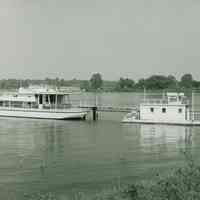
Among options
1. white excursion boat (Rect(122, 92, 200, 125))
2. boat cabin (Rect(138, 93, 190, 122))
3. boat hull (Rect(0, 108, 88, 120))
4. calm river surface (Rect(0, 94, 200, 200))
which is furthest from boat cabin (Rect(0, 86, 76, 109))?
boat cabin (Rect(138, 93, 190, 122))

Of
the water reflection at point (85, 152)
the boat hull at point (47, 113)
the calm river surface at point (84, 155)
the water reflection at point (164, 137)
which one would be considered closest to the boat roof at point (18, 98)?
the boat hull at point (47, 113)

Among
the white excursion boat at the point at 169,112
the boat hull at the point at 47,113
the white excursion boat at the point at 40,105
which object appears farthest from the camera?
the white excursion boat at the point at 40,105

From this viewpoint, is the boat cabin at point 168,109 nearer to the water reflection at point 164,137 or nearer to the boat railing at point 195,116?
the boat railing at point 195,116

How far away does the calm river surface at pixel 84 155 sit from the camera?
825 inches

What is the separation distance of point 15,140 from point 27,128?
1109cm

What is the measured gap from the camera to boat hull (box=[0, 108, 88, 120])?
60.3m

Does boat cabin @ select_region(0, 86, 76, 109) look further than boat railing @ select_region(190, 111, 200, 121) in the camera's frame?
Yes

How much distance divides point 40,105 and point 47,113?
237 centimetres

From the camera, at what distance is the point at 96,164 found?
2578 cm

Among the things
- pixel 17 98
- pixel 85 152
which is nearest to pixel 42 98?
pixel 17 98

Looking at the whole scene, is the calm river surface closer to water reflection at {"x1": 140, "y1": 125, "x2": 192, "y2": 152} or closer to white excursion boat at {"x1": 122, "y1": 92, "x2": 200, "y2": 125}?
water reflection at {"x1": 140, "y1": 125, "x2": 192, "y2": 152}

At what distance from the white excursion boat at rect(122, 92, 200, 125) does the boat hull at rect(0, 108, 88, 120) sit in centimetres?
966

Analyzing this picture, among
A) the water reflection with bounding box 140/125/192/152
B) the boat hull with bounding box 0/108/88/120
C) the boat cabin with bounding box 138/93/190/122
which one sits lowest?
the water reflection with bounding box 140/125/192/152

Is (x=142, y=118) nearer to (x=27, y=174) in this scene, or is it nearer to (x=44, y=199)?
(x=27, y=174)
